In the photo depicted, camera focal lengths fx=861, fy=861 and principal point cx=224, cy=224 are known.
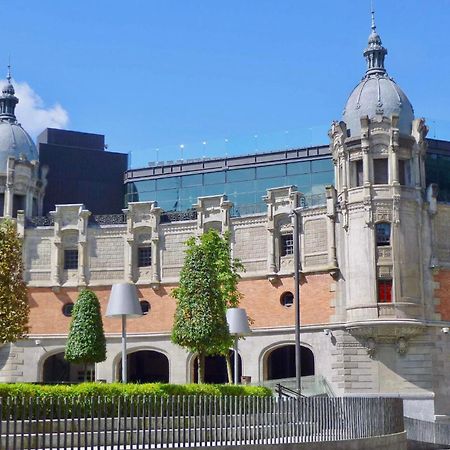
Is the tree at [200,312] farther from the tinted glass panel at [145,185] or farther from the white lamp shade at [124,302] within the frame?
the tinted glass panel at [145,185]

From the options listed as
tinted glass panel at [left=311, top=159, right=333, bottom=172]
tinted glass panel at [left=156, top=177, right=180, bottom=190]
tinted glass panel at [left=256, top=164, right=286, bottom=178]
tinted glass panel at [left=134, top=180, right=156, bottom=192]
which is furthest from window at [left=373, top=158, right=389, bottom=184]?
tinted glass panel at [left=134, top=180, right=156, bottom=192]

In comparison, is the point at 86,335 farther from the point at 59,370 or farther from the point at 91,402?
the point at 91,402

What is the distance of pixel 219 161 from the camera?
214 feet

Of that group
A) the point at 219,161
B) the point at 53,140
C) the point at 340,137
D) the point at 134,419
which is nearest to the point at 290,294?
the point at 340,137

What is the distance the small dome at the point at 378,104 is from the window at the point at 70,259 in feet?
67.4

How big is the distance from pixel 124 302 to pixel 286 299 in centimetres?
2072

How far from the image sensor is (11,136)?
2480 inches

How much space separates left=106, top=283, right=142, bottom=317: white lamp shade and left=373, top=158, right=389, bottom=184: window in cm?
2197

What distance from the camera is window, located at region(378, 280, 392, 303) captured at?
51.2 metres

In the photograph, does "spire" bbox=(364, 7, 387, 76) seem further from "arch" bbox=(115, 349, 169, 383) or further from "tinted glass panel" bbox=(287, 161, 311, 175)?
"arch" bbox=(115, 349, 169, 383)

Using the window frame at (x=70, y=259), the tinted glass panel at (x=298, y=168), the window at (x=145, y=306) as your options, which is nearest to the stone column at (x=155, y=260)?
the window at (x=145, y=306)

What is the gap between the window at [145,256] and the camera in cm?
5862

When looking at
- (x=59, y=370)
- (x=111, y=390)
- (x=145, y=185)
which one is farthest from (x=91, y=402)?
(x=145, y=185)

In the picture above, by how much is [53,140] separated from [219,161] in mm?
13561
